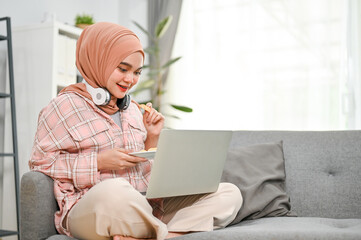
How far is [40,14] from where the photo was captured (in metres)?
3.58

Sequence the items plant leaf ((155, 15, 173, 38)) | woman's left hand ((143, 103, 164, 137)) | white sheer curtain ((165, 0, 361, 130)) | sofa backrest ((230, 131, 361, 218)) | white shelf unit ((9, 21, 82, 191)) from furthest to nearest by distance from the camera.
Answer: plant leaf ((155, 15, 173, 38))
white sheer curtain ((165, 0, 361, 130))
white shelf unit ((9, 21, 82, 191))
sofa backrest ((230, 131, 361, 218))
woman's left hand ((143, 103, 164, 137))

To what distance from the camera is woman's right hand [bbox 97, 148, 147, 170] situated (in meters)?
1.56

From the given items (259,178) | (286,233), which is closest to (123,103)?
(259,178)

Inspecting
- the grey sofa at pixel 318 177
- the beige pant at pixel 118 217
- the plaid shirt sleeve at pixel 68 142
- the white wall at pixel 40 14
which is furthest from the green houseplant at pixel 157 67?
the beige pant at pixel 118 217

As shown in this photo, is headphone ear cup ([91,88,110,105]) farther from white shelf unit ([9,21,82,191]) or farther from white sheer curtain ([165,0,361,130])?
white sheer curtain ([165,0,361,130])

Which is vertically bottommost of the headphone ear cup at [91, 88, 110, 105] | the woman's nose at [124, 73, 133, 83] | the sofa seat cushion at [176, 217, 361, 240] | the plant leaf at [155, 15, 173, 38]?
the sofa seat cushion at [176, 217, 361, 240]

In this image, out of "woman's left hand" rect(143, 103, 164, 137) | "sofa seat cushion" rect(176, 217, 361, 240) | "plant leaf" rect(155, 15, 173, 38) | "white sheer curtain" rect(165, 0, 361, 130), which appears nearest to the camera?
"sofa seat cushion" rect(176, 217, 361, 240)

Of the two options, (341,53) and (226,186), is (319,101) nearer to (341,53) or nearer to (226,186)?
(341,53)

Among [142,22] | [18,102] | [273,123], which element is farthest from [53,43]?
[273,123]

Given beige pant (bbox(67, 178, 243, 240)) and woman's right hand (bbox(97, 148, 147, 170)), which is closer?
beige pant (bbox(67, 178, 243, 240))

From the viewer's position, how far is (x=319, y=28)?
3627mm

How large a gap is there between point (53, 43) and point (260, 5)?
1715 millimetres

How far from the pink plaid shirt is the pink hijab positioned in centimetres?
7

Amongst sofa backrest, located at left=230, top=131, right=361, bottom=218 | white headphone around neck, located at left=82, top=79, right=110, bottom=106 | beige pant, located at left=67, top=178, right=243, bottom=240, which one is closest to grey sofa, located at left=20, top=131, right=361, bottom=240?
sofa backrest, located at left=230, top=131, right=361, bottom=218
